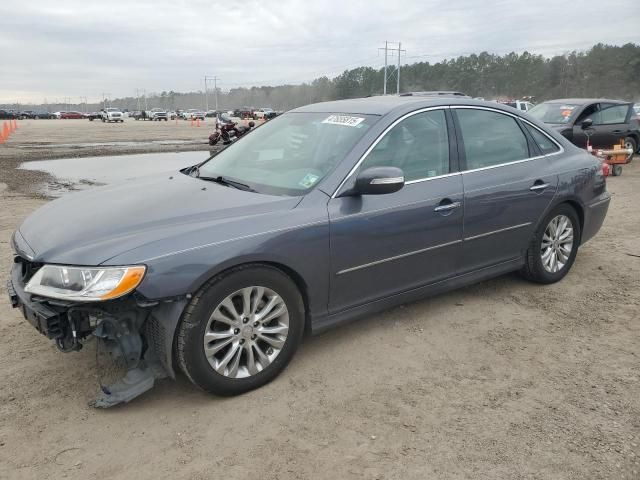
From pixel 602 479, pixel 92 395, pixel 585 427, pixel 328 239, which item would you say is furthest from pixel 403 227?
pixel 92 395

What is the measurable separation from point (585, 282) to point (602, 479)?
2846 mm

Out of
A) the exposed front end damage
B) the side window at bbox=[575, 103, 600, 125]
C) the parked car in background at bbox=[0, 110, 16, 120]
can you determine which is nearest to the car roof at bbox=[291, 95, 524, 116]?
the exposed front end damage

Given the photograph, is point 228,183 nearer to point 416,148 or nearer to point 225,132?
point 416,148

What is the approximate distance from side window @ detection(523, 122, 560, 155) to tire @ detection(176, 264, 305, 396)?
2.68 meters

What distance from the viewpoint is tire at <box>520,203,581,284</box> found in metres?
4.53

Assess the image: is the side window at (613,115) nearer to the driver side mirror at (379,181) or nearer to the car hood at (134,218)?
the driver side mirror at (379,181)

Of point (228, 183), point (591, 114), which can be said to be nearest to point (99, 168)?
point (228, 183)

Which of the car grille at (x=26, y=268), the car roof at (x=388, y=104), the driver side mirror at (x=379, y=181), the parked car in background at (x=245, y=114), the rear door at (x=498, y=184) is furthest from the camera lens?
the parked car in background at (x=245, y=114)

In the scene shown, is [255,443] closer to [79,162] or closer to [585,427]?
[585,427]

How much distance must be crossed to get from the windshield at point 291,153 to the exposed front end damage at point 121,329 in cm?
109

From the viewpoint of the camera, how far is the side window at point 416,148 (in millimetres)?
3578

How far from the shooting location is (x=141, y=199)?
3.40 meters

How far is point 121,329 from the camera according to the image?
2.74 metres

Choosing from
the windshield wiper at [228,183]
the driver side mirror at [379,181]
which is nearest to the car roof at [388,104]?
the driver side mirror at [379,181]
